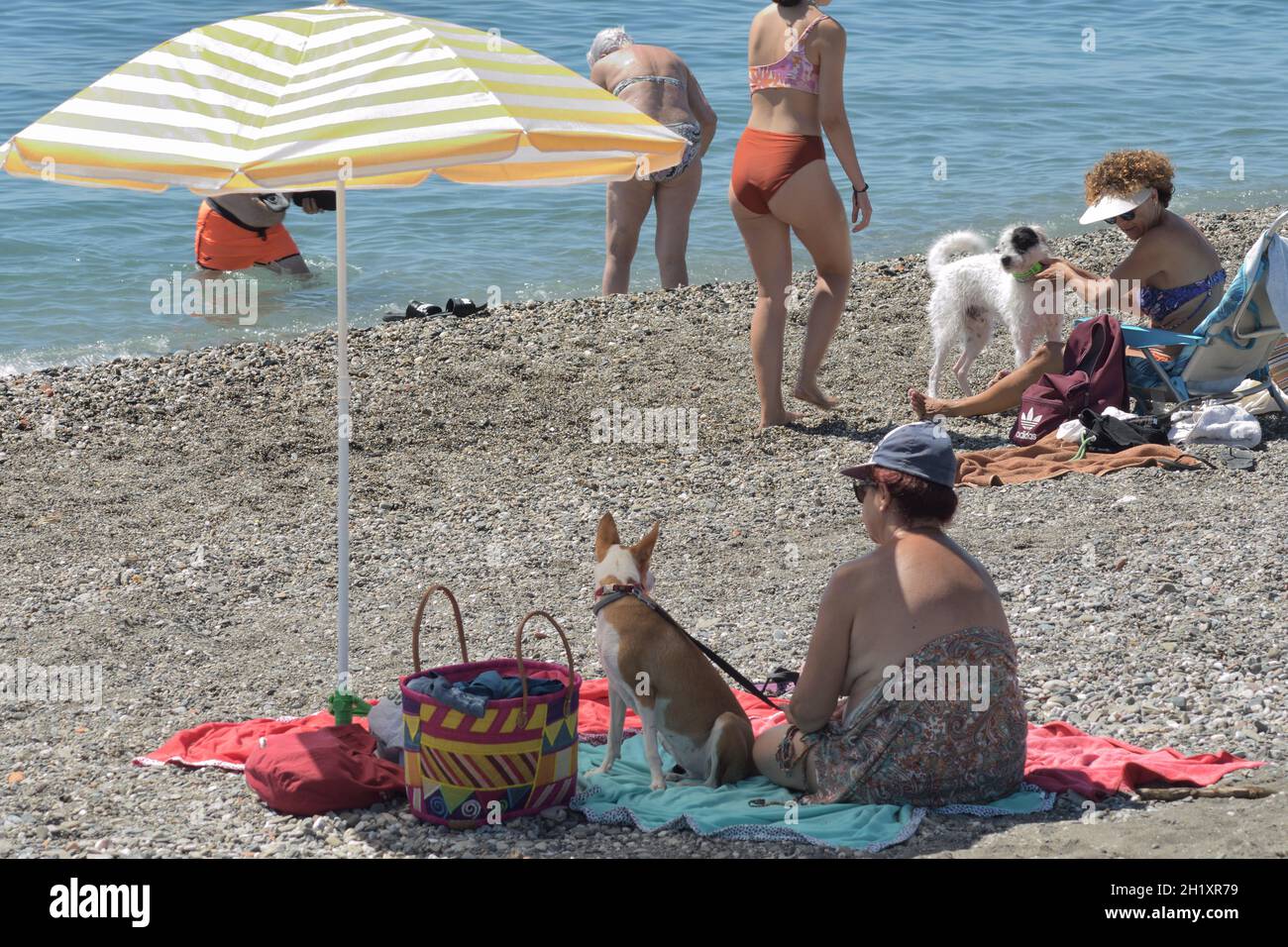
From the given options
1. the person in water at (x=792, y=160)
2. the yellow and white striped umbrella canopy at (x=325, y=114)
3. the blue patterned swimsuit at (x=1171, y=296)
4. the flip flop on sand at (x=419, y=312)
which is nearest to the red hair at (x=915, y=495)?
the yellow and white striped umbrella canopy at (x=325, y=114)

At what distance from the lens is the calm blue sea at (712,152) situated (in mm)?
12906

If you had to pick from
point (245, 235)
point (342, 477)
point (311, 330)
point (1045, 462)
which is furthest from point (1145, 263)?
point (245, 235)

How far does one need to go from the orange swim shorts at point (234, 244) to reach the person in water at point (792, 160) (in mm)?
5864

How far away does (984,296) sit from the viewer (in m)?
7.77

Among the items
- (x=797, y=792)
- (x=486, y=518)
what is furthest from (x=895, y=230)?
(x=797, y=792)

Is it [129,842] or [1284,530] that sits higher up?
[1284,530]

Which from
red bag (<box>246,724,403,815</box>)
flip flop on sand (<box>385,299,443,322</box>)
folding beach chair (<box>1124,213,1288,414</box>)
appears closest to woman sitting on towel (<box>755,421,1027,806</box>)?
red bag (<box>246,724,403,815</box>)

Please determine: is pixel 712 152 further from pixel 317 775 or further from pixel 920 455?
pixel 317 775

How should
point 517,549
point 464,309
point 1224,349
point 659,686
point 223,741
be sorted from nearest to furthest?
point 659,686
point 223,741
point 517,549
point 1224,349
point 464,309

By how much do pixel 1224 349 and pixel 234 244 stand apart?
805cm

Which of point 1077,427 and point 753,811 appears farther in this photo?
point 1077,427

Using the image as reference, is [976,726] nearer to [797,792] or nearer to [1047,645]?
[797,792]
